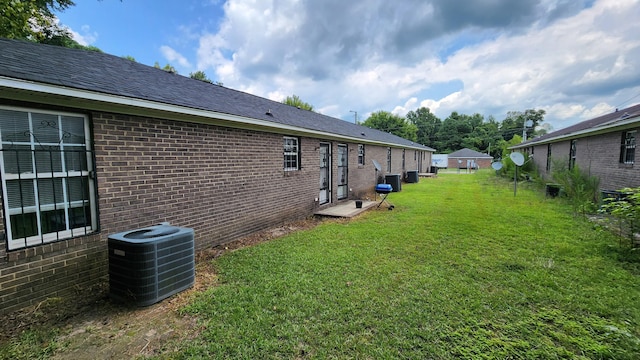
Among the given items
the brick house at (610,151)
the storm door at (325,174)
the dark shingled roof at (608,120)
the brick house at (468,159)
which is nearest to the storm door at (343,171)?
the storm door at (325,174)

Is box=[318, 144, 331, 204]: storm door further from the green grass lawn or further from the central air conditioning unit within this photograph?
the central air conditioning unit

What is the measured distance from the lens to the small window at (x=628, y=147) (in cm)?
839

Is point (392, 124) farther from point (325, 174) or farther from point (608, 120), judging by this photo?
point (325, 174)

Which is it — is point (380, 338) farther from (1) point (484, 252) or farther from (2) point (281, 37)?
(2) point (281, 37)

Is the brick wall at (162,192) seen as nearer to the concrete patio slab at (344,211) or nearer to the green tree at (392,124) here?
the concrete patio slab at (344,211)

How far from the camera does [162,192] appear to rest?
4.38 metres

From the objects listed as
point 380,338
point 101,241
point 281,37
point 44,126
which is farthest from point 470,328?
point 281,37

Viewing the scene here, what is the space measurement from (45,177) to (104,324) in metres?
1.95

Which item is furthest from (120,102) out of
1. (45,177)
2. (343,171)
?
(343,171)

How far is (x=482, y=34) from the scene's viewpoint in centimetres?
1150

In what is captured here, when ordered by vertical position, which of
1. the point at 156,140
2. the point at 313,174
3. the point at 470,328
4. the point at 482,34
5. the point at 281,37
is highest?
the point at 281,37

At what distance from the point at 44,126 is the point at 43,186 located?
2.41ft

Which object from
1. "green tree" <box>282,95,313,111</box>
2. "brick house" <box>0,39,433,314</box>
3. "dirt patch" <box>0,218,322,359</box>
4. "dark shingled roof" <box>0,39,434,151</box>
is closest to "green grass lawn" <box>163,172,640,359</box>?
"dirt patch" <box>0,218,322,359</box>

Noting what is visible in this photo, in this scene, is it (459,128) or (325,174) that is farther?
(459,128)
